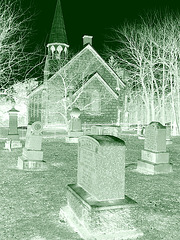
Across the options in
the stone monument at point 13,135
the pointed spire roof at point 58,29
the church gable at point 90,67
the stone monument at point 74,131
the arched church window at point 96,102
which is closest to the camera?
the stone monument at point 13,135

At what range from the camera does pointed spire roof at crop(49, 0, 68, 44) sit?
32.5m

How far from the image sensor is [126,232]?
400 cm

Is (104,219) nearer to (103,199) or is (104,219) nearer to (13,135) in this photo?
(103,199)

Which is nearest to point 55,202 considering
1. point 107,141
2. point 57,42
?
point 107,141

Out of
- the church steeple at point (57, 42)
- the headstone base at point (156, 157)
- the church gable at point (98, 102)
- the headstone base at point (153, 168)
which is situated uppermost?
the church steeple at point (57, 42)

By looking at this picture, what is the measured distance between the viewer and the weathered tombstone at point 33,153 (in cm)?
897

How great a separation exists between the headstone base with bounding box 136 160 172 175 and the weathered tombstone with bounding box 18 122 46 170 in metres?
3.60

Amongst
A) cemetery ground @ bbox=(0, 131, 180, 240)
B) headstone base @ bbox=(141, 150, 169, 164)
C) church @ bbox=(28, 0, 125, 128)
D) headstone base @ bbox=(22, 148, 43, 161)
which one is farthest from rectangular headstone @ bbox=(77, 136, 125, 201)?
church @ bbox=(28, 0, 125, 128)

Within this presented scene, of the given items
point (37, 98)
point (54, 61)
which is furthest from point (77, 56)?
point (37, 98)

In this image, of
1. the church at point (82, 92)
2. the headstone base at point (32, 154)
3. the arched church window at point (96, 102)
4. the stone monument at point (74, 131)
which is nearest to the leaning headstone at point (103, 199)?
the headstone base at point (32, 154)

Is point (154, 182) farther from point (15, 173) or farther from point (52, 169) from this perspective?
point (15, 173)

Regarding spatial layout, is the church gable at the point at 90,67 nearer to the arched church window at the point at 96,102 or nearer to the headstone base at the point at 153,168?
the arched church window at the point at 96,102

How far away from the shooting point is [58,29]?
3319 cm

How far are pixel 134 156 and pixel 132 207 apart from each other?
800 centimetres
